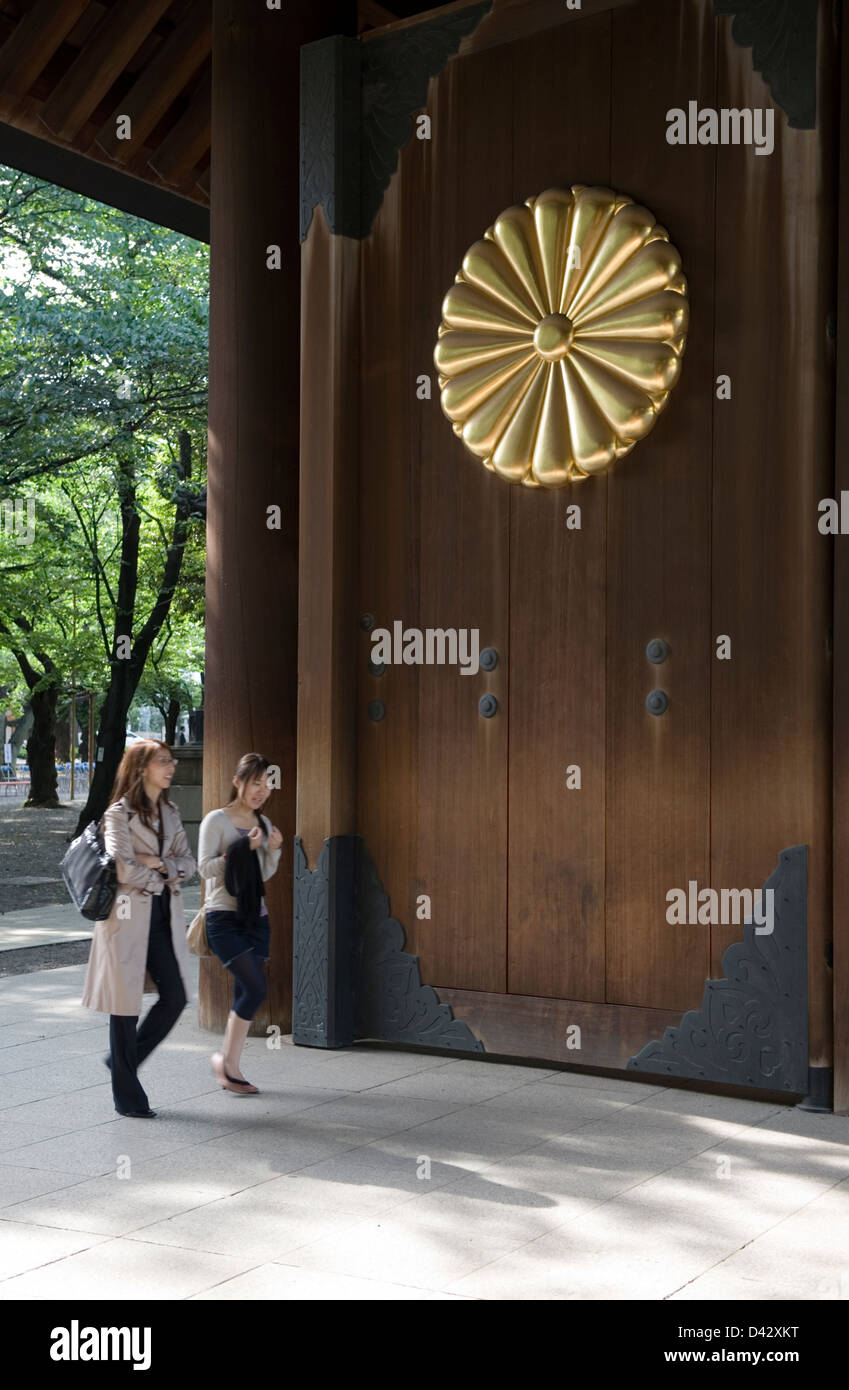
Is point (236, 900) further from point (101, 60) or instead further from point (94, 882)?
point (101, 60)

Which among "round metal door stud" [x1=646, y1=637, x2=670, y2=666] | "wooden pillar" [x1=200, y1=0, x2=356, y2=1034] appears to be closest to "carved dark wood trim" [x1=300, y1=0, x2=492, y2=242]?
"wooden pillar" [x1=200, y1=0, x2=356, y2=1034]

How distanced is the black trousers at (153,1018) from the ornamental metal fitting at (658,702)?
2361 mm

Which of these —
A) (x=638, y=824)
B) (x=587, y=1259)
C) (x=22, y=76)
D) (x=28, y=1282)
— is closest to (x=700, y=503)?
(x=638, y=824)

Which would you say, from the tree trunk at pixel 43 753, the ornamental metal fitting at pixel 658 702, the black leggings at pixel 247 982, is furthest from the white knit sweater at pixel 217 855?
the tree trunk at pixel 43 753

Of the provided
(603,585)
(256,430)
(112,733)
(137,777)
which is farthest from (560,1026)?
(112,733)

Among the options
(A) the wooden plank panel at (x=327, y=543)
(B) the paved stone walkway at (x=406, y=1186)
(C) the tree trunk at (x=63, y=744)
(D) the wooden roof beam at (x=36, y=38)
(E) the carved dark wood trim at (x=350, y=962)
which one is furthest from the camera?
(C) the tree trunk at (x=63, y=744)

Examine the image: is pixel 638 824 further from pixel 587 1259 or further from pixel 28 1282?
pixel 28 1282

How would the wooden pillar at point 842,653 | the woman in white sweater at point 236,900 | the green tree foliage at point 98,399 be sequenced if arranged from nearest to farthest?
1. the wooden pillar at point 842,653
2. the woman in white sweater at point 236,900
3. the green tree foliage at point 98,399

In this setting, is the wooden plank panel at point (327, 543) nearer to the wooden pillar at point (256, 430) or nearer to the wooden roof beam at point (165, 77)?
the wooden pillar at point (256, 430)

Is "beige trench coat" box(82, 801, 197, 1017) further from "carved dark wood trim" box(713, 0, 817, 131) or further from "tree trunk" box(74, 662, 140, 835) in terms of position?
"tree trunk" box(74, 662, 140, 835)

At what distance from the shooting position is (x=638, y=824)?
6.91 metres

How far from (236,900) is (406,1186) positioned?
5.46 ft

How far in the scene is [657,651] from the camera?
6.85 m

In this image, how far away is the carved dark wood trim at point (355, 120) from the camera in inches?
305
